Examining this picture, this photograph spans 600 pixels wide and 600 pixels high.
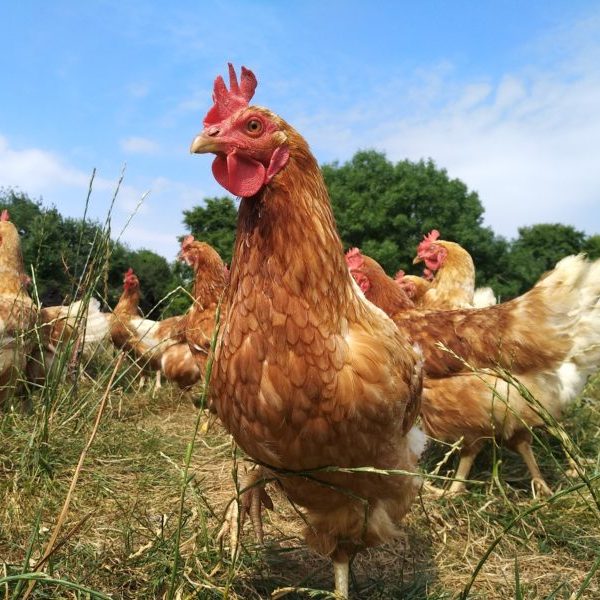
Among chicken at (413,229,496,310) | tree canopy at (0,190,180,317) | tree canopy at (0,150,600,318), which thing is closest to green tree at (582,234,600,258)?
tree canopy at (0,150,600,318)

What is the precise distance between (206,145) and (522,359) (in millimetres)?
2536

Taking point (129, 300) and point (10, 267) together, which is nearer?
point (10, 267)

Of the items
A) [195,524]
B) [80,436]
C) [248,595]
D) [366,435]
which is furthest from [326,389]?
[80,436]

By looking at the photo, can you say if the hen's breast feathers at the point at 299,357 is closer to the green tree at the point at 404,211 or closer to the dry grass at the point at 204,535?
the dry grass at the point at 204,535

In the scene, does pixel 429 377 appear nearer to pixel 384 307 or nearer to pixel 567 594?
pixel 384 307

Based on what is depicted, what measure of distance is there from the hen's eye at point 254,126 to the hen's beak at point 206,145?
0.10 m

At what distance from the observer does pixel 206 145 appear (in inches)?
58.1

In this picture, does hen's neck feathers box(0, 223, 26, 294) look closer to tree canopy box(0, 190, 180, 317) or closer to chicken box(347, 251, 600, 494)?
tree canopy box(0, 190, 180, 317)

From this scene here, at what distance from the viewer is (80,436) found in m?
2.61

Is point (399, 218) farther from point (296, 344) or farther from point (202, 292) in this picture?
point (296, 344)

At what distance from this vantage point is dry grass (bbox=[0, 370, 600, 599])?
65.6 inches

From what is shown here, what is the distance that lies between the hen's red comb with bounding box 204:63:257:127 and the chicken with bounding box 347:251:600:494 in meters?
2.20

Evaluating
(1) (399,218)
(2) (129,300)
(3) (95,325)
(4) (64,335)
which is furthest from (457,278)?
(1) (399,218)

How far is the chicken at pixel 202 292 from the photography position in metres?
4.35
